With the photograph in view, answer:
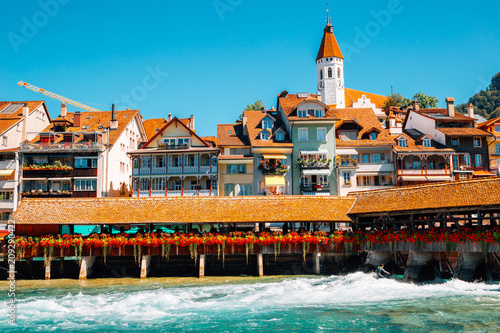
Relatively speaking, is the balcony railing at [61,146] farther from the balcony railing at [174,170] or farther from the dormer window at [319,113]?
the dormer window at [319,113]

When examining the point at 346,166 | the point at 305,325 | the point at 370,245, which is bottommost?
the point at 305,325

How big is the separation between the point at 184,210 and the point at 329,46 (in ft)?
210

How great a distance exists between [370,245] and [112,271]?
17.9 metres

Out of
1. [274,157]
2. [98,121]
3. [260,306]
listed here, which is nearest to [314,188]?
[274,157]

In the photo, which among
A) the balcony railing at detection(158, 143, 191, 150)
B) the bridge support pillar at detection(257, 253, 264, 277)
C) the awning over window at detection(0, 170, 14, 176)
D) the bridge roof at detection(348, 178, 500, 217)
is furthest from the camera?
the awning over window at detection(0, 170, 14, 176)

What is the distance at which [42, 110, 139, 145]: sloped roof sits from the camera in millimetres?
58188

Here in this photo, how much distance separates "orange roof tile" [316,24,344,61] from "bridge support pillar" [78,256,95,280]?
218 ft

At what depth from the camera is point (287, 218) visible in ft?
119

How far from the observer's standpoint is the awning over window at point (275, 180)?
168ft

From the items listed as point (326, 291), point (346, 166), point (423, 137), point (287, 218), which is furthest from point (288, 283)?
point (423, 137)

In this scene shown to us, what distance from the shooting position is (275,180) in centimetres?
5150

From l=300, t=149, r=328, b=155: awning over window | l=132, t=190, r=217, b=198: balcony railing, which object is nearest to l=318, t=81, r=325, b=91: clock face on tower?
l=300, t=149, r=328, b=155: awning over window

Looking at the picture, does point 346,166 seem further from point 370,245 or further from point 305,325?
point 305,325

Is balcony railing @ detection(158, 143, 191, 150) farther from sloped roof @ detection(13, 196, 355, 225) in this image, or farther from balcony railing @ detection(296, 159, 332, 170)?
sloped roof @ detection(13, 196, 355, 225)
